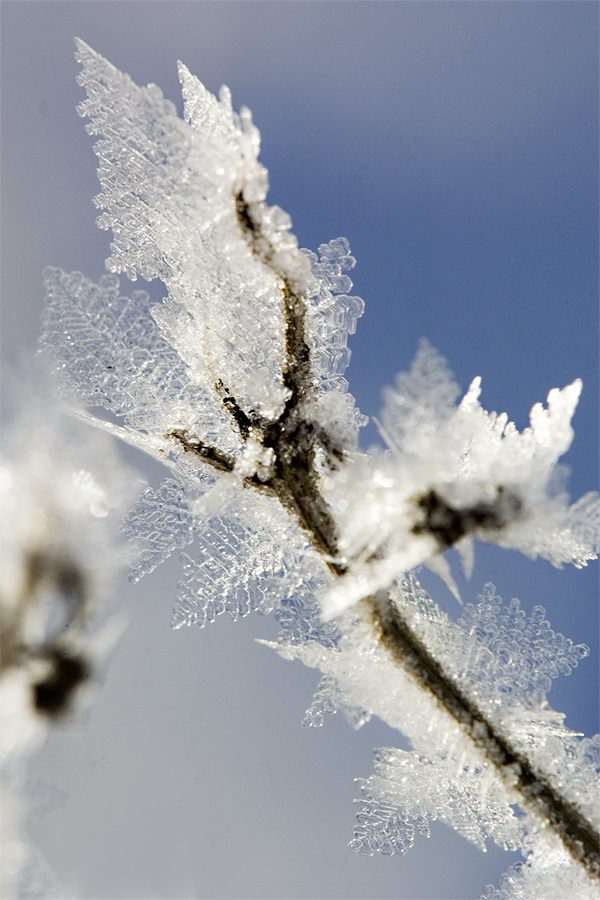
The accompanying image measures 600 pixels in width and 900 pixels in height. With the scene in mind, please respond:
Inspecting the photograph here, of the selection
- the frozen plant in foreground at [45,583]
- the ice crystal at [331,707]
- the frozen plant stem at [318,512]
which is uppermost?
the frozen plant stem at [318,512]

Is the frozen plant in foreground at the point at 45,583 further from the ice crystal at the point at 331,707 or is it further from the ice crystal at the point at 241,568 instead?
the ice crystal at the point at 331,707

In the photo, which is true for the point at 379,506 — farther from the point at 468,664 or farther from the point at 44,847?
the point at 44,847

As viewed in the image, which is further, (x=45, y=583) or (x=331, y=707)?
(x=331, y=707)

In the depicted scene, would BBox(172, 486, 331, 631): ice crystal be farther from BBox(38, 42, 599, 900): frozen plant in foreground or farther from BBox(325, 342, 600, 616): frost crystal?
BBox(325, 342, 600, 616): frost crystal

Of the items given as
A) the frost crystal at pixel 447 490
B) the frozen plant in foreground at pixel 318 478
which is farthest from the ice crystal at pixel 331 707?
the frost crystal at pixel 447 490

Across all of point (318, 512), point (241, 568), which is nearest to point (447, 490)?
point (318, 512)

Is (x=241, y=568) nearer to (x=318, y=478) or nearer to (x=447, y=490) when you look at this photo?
(x=318, y=478)

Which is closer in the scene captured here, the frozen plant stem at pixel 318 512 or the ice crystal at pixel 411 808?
the frozen plant stem at pixel 318 512

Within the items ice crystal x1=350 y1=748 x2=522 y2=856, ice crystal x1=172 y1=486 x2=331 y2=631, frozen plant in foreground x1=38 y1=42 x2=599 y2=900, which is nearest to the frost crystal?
frozen plant in foreground x1=38 y1=42 x2=599 y2=900
